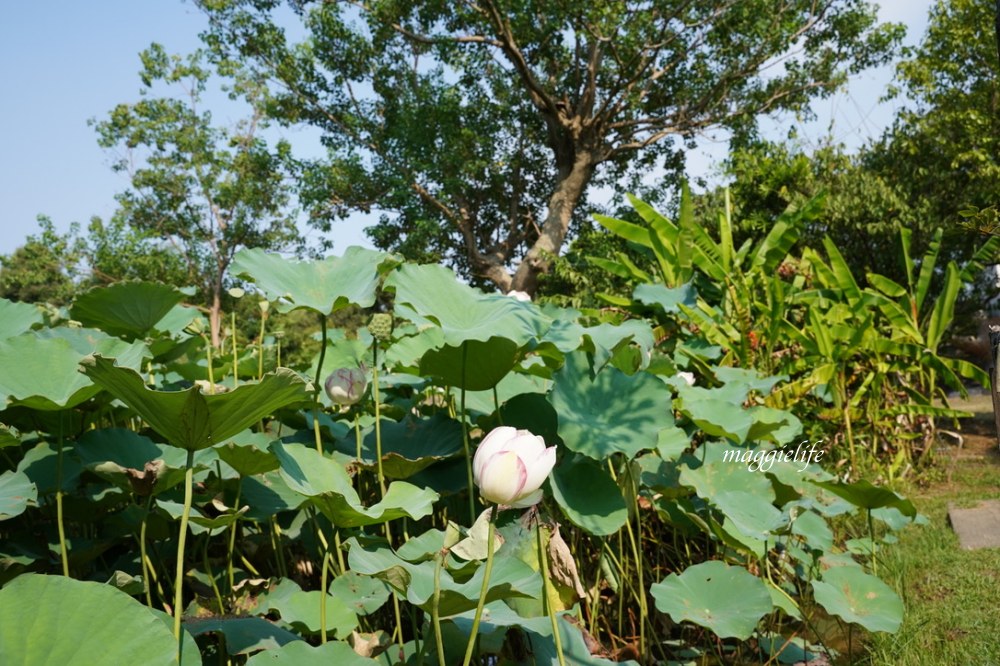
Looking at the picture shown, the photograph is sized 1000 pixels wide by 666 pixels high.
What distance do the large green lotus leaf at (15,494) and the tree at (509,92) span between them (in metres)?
8.21

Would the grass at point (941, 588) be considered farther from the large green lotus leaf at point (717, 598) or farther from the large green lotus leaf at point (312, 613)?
the large green lotus leaf at point (312, 613)

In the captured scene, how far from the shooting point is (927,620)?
201cm

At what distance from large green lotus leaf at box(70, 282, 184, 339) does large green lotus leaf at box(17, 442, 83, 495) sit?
345 millimetres

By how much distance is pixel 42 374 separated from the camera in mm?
1146

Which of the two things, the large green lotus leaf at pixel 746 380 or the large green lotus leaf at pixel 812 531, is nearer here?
the large green lotus leaf at pixel 812 531

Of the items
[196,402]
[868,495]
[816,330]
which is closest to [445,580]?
[196,402]

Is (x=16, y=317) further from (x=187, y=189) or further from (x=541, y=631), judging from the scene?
Result: (x=187, y=189)

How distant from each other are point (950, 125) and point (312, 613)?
769 cm

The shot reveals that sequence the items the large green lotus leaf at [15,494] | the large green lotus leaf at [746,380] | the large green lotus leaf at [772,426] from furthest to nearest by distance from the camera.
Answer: the large green lotus leaf at [746,380] → the large green lotus leaf at [772,426] → the large green lotus leaf at [15,494]

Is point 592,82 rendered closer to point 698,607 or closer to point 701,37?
point 701,37

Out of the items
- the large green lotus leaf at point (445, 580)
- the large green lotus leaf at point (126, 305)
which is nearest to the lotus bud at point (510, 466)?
the large green lotus leaf at point (445, 580)

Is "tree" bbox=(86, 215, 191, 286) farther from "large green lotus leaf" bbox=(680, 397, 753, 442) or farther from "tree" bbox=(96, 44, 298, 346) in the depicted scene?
"large green lotus leaf" bbox=(680, 397, 753, 442)

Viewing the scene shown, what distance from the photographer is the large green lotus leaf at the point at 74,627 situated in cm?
68

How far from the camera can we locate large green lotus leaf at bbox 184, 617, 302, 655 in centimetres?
101
